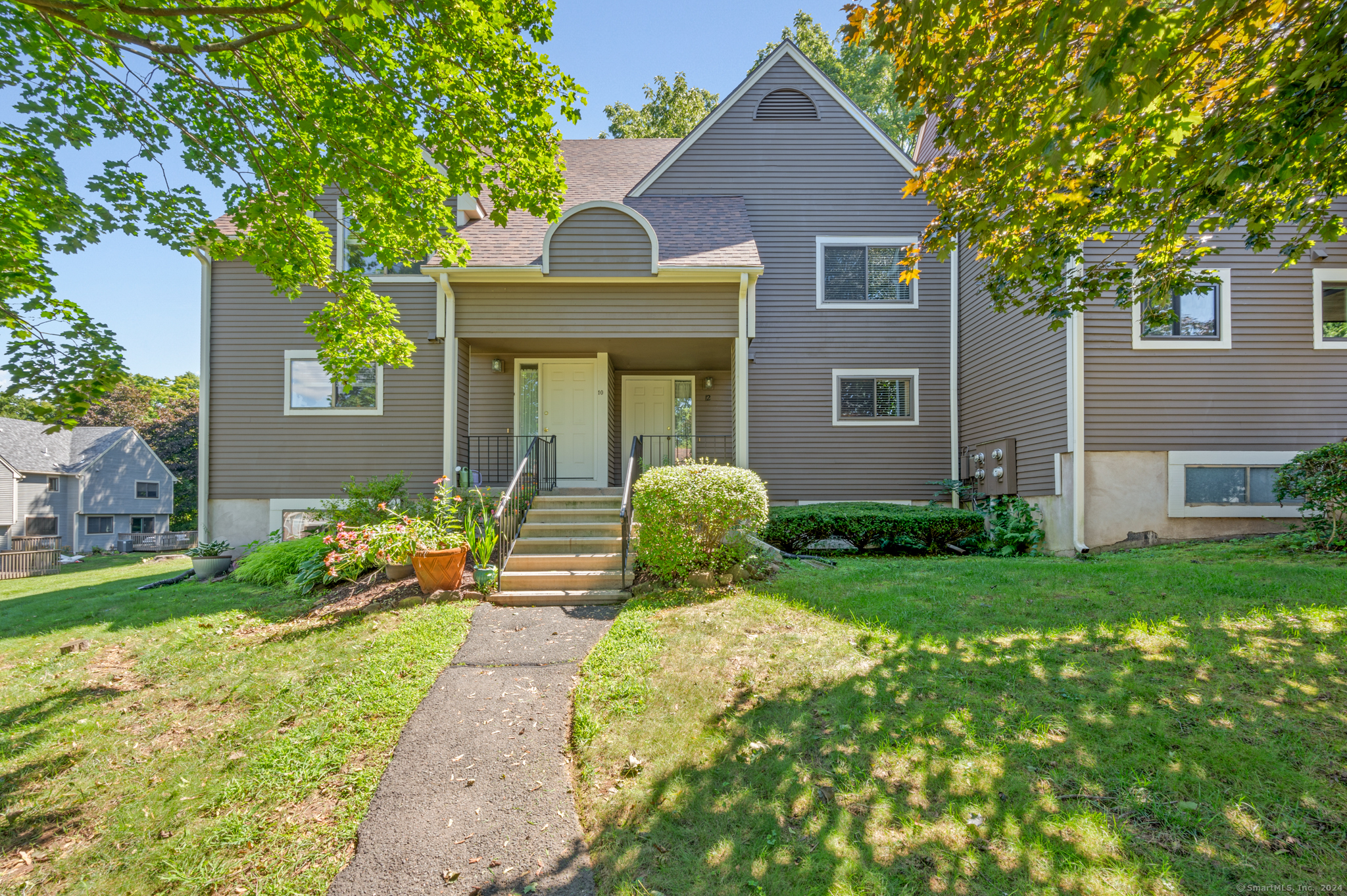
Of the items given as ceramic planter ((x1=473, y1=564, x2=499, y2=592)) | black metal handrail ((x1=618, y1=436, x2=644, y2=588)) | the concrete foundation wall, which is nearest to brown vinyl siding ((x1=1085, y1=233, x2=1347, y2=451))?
the concrete foundation wall

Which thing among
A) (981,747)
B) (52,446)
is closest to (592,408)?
(981,747)

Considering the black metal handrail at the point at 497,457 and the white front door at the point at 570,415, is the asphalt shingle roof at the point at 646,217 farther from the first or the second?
the black metal handrail at the point at 497,457

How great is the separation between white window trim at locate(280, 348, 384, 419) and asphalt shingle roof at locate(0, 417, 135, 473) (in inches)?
844

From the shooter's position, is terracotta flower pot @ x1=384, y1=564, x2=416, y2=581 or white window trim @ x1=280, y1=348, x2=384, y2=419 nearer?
terracotta flower pot @ x1=384, y1=564, x2=416, y2=581

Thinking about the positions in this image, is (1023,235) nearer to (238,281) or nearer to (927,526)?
(927,526)

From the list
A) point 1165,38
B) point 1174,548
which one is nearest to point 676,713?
point 1165,38

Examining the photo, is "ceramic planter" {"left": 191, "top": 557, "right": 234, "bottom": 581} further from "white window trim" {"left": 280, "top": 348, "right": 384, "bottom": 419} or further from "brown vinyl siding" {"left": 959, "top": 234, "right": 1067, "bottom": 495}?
"brown vinyl siding" {"left": 959, "top": 234, "right": 1067, "bottom": 495}

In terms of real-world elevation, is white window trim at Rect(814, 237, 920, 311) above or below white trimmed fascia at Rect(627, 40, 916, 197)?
below

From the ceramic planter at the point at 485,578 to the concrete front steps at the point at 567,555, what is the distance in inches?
4.8

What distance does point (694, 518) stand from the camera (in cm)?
645

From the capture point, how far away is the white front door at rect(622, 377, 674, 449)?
12.2 metres

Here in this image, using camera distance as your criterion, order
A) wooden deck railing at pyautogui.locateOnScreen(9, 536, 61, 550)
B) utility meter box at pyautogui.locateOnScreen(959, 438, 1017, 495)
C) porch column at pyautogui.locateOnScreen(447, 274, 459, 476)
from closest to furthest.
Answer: porch column at pyautogui.locateOnScreen(447, 274, 459, 476) → utility meter box at pyautogui.locateOnScreen(959, 438, 1017, 495) → wooden deck railing at pyautogui.locateOnScreen(9, 536, 61, 550)

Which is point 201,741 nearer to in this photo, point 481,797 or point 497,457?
point 481,797

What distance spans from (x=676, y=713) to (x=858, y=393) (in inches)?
358
